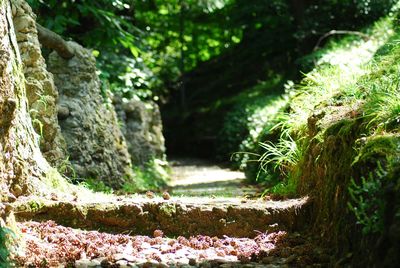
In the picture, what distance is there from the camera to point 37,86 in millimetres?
5422

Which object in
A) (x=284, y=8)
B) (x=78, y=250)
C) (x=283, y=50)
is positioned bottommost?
(x=78, y=250)

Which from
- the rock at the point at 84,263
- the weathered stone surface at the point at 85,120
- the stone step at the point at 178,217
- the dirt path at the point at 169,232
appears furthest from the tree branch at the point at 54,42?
the rock at the point at 84,263

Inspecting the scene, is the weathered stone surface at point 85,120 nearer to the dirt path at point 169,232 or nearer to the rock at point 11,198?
the dirt path at point 169,232

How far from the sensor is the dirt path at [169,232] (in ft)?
11.6

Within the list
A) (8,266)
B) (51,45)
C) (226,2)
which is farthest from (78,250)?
(226,2)

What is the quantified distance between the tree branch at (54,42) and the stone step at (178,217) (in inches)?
125

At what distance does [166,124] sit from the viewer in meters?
18.7

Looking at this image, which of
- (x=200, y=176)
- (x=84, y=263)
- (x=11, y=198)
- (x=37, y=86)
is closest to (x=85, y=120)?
(x=37, y=86)

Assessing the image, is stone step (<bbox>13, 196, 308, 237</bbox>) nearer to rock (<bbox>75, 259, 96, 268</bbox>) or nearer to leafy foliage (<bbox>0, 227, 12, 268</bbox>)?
rock (<bbox>75, 259, 96, 268</bbox>)

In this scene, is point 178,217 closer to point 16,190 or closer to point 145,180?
point 16,190

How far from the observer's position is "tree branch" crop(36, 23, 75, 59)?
6625 mm

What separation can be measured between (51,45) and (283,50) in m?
10.5

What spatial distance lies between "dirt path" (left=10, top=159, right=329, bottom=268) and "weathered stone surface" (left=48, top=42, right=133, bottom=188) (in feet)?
7.53

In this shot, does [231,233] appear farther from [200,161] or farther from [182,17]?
[182,17]
